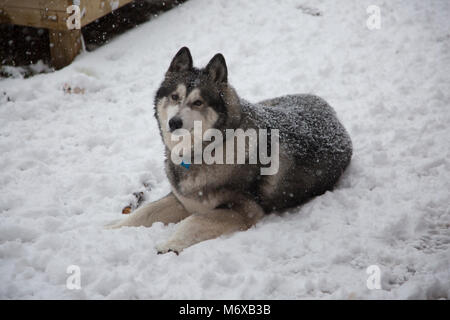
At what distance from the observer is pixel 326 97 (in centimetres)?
569

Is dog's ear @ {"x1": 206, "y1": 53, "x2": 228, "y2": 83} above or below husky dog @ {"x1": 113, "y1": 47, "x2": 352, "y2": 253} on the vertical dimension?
above

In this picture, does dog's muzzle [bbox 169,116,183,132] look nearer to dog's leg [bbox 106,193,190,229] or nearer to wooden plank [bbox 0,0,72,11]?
dog's leg [bbox 106,193,190,229]

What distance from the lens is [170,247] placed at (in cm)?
299

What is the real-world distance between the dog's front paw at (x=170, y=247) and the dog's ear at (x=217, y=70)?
1.40m

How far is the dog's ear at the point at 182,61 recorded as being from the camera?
3316 mm

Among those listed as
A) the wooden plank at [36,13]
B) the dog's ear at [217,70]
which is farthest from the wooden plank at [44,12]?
the dog's ear at [217,70]

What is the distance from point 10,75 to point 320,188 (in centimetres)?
558

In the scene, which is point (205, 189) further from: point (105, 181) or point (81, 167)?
point (81, 167)

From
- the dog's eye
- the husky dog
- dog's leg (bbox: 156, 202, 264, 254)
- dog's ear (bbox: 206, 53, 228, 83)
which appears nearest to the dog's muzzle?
the husky dog

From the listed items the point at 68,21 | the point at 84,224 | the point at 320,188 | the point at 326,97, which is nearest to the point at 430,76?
the point at 326,97

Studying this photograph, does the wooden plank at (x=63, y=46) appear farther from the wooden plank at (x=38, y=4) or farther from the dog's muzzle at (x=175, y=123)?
the dog's muzzle at (x=175, y=123)

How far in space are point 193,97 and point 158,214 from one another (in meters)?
1.14

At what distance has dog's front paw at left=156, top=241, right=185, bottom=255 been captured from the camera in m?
2.97

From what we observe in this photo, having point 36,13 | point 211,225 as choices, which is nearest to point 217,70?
point 211,225
